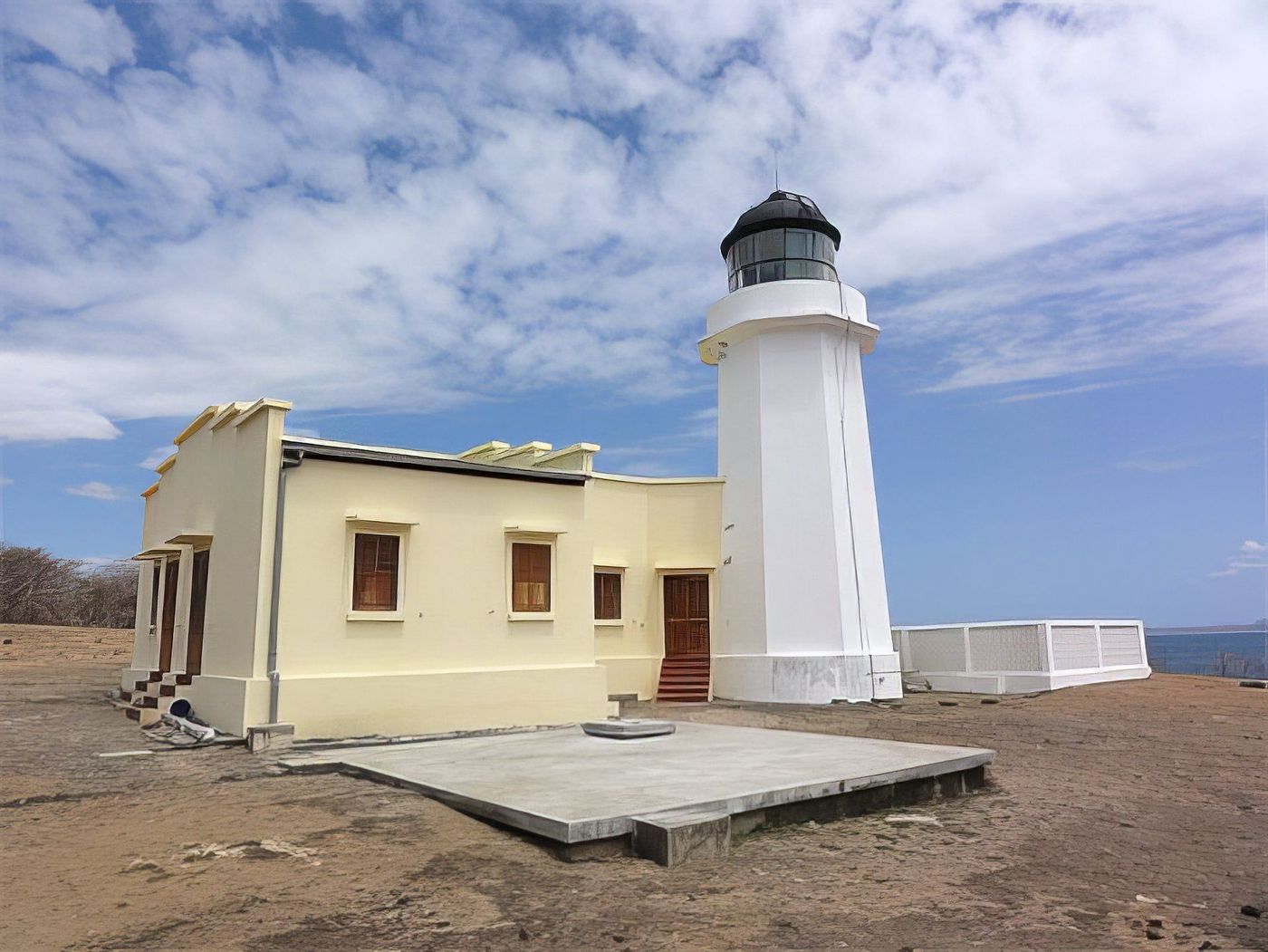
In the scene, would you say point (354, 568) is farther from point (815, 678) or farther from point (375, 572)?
point (815, 678)

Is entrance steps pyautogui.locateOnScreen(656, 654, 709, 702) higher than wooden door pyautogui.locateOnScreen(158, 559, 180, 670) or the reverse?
the reverse

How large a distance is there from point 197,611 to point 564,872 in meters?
9.27

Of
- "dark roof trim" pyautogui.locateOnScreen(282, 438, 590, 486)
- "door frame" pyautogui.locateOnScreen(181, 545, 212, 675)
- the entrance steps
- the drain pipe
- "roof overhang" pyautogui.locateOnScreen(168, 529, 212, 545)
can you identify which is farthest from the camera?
the entrance steps

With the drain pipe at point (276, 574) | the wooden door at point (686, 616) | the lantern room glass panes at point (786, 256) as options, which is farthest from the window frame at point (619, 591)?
the drain pipe at point (276, 574)

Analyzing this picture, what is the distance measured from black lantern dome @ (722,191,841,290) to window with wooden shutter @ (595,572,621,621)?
22.6 feet

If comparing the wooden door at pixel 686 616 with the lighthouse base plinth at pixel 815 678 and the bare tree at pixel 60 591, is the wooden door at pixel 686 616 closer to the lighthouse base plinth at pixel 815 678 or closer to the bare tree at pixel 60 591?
the lighthouse base plinth at pixel 815 678

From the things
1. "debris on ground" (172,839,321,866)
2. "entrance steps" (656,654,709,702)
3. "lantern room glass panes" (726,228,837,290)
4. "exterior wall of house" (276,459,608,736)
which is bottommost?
"debris on ground" (172,839,321,866)

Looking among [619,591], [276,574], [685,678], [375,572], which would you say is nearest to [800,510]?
[619,591]

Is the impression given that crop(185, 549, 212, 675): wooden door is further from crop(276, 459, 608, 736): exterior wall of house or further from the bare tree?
the bare tree

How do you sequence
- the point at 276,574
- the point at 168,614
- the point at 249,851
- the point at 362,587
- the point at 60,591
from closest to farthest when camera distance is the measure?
the point at 249,851 < the point at 276,574 < the point at 362,587 < the point at 168,614 < the point at 60,591

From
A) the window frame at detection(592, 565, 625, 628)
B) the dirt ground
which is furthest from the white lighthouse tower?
the dirt ground

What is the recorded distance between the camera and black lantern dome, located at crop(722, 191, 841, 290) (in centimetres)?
1805

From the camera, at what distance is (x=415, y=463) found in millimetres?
11461

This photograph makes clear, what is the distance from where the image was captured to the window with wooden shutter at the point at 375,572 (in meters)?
10.9
